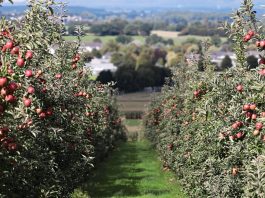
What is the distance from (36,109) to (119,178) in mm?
14966

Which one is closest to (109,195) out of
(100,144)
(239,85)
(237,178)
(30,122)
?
(100,144)

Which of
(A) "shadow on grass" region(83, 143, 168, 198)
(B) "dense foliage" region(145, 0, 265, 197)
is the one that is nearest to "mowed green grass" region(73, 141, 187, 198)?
(A) "shadow on grass" region(83, 143, 168, 198)

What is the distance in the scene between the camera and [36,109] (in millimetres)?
7527

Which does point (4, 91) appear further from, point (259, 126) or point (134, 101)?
point (134, 101)

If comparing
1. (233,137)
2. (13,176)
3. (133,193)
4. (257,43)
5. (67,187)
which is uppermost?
(257,43)

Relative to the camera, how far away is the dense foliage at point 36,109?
6.38 meters

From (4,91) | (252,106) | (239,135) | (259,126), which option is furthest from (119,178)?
(4,91)

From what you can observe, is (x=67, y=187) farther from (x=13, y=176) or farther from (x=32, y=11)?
(x=32, y=11)

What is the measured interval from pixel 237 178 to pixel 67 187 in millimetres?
3566

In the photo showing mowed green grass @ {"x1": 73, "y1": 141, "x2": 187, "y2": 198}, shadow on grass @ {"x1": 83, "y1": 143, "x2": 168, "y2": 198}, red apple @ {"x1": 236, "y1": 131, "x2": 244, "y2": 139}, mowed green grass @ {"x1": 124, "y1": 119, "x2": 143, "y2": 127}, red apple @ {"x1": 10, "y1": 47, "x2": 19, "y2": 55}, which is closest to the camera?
red apple @ {"x1": 10, "y1": 47, "x2": 19, "y2": 55}

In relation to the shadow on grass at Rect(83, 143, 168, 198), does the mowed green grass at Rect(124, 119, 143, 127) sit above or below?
below

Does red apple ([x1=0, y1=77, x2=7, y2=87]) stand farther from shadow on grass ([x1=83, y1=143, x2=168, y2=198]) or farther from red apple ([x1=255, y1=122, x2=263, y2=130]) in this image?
shadow on grass ([x1=83, y1=143, x2=168, y2=198])

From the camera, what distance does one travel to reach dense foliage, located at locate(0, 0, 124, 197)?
638 centimetres

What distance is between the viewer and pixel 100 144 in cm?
2406
